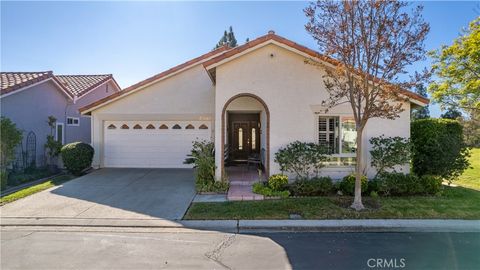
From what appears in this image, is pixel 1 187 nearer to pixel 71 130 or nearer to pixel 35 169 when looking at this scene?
pixel 35 169

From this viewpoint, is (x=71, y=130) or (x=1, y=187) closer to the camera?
(x=1, y=187)

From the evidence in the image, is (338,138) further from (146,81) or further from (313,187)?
(146,81)

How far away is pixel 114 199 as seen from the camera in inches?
342

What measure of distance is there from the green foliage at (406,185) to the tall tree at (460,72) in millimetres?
11098

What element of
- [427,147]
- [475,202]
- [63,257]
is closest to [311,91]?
[427,147]

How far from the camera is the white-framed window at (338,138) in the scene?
1022cm

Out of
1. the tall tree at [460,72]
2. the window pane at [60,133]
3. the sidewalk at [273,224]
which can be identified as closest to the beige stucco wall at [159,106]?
the window pane at [60,133]

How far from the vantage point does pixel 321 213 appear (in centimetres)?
722

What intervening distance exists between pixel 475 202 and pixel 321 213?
16.0ft

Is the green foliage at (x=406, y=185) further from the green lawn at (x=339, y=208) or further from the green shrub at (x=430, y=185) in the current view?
the green lawn at (x=339, y=208)

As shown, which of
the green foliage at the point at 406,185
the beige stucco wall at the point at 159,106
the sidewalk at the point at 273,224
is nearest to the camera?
the sidewalk at the point at 273,224

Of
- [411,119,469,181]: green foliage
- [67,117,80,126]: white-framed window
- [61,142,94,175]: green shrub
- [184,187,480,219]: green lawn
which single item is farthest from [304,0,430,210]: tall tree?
[67,117,80,126]: white-framed window

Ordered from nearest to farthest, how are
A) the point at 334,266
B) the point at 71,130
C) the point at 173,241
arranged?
the point at 334,266 < the point at 173,241 < the point at 71,130

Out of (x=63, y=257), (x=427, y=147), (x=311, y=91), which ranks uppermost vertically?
(x=311, y=91)
